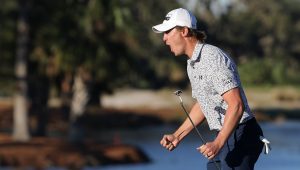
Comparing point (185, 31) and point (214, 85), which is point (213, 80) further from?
point (185, 31)

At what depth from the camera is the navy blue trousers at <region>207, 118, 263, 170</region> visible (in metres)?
6.32

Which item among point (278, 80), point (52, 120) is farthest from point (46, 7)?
point (278, 80)

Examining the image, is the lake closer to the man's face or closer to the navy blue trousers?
the navy blue trousers

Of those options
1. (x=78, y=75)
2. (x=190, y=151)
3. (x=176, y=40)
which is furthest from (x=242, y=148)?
(x=190, y=151)

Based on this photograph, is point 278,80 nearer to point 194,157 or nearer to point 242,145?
point 194,157

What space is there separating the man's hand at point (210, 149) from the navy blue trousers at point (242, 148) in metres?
0.36

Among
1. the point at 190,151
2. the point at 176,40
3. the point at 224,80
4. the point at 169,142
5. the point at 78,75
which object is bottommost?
the point at 169,142

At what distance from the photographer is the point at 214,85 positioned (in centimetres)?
624

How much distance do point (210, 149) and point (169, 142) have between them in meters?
0.61

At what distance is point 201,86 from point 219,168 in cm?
54

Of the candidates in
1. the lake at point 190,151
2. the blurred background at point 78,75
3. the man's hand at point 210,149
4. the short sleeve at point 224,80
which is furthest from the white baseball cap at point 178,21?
the lake at point 190,151

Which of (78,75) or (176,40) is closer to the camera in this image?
(176,40)

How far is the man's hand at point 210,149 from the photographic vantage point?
592 centimetres

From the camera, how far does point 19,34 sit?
33.8m
